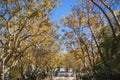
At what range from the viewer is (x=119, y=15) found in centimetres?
3284

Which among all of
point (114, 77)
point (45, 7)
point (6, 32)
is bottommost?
point (114, 77)

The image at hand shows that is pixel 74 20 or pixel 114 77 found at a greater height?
pixel 74 20

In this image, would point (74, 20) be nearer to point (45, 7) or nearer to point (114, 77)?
point (114, 77)

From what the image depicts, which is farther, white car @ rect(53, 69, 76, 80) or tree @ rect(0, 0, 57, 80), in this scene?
white car @ rect(53, 69, 76, 80)

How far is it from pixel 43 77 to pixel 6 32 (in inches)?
2415

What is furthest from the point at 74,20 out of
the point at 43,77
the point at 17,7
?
the point at 43,77

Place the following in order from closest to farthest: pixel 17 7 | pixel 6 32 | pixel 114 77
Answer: pixel 17 7 → pixel 6 32 → pixel 114 77

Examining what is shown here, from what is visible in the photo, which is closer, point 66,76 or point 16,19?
point 16,19

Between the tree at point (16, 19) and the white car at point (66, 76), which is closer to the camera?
the tree at point (16, 19)

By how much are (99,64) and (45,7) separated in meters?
19.7

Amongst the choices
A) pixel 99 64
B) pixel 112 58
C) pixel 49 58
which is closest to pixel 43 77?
pixel 49 58

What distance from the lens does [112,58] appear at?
3419 centimetres

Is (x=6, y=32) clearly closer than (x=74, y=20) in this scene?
Yes

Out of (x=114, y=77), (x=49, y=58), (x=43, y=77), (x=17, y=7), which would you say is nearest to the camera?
(x=17, y=7)
